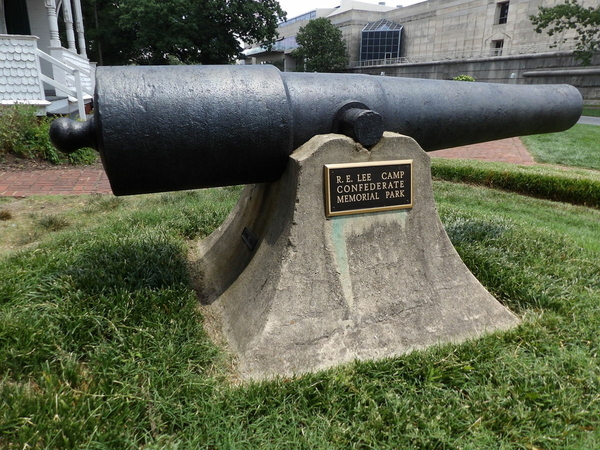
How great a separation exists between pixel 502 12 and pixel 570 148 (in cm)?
3359

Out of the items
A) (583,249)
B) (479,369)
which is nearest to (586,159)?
(583,249)

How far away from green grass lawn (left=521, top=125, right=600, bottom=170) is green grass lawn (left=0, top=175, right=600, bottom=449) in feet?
25.3

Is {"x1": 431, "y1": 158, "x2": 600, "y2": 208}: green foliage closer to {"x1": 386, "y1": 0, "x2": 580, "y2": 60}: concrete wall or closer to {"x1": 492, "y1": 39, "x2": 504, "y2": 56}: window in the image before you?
{"x1": 386, "y1": 0, "x2": 580, "y2": 60}: concrete wall

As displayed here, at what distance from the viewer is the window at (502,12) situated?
38791 mm

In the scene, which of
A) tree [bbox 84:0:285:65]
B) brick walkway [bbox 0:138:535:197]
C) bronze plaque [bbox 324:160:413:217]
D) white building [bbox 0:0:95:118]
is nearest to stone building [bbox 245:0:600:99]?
tree [bbox 84:0:285:65]

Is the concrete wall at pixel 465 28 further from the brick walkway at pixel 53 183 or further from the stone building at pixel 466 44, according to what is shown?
the brick walkway at pixel 53 183

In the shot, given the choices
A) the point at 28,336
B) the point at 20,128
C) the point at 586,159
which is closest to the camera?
the point at 28,336

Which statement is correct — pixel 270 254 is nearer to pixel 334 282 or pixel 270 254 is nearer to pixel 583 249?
pixel 334 282

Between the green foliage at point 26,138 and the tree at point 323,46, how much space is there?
1796 inches

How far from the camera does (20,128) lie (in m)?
8.40

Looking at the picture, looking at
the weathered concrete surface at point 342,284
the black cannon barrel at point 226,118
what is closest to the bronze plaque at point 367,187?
the weathered concrete surface at point 342,284

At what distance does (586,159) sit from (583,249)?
23.1ft

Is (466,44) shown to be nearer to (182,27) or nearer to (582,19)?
(582,19)

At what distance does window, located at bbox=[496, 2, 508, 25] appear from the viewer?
38791 millimetres
